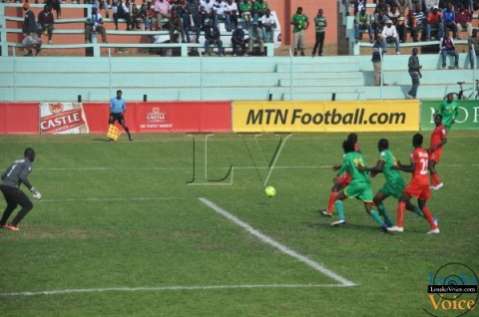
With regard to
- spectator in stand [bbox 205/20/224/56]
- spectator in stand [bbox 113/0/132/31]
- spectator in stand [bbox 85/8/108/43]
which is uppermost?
spectator in stand [bbox 113/0/132/31]

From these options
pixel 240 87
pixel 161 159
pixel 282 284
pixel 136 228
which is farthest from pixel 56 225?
pixel 240 87

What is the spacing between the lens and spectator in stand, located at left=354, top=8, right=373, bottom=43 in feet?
165

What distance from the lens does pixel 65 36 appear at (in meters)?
52.3

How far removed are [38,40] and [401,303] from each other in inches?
1422

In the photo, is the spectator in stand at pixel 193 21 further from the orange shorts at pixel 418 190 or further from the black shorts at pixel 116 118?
the orange shorts at pixel 418 190

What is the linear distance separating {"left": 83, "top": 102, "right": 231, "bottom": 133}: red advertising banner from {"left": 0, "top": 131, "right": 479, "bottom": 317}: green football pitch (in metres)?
7.94

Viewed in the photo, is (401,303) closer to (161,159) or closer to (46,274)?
(46,274)

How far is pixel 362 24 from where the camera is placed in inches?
2000

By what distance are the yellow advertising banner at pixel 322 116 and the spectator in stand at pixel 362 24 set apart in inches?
365

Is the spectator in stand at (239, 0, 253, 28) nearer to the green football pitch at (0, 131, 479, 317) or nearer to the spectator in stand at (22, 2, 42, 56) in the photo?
the spectator in stand at (22, 2, 42, 56)

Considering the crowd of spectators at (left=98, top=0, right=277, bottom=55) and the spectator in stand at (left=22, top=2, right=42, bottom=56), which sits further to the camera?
the crowd of spectators at (left=98, top=0, right=277, bottom=55)

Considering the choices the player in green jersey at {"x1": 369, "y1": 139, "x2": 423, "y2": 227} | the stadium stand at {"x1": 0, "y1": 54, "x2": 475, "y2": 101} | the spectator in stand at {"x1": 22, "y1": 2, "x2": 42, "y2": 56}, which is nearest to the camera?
the player in green jersey at {"x1": 369, "y1": 139, "x2": 423, "y2": 227}

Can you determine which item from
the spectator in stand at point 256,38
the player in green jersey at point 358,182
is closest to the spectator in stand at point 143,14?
the spectator in stand at point 256,38

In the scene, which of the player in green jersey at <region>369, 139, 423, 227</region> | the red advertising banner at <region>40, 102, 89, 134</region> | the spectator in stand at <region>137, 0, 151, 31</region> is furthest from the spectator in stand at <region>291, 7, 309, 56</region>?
the player in green jersey at <region>369, 139, 423, 227</region>
